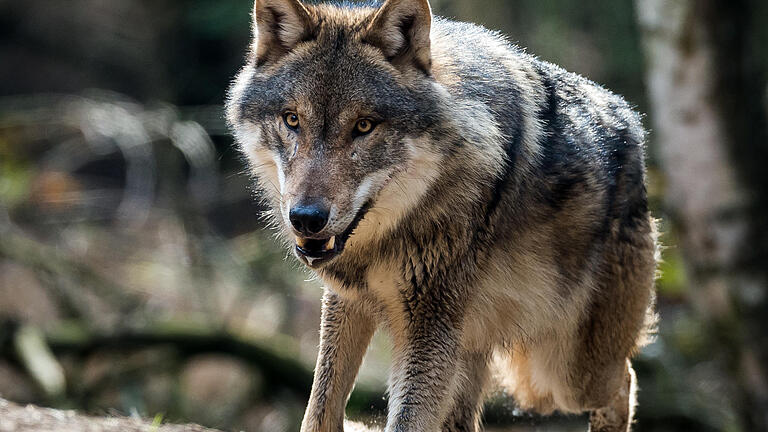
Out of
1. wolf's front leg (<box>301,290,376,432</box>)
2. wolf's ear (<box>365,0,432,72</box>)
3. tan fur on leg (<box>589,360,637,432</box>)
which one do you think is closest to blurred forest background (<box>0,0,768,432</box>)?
tan fur on leg (<box>589,360,637,432</box>)

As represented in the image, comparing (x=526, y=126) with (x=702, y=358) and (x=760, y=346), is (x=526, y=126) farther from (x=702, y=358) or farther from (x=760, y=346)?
(x=702, y=358)

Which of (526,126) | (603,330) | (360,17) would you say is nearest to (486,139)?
(526,126)

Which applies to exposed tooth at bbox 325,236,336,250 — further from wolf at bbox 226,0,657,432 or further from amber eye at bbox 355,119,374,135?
amber eye at bbox 355,119,374,135

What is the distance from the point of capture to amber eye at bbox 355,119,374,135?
153 inches

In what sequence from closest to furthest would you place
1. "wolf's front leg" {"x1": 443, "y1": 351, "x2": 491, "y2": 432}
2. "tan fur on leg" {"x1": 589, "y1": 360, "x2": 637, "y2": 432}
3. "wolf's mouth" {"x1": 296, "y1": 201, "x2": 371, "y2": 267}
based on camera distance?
"wolf's mouth" {"x1": 296, "y1": 201, "x2": 371, "y2": 267}
"wolf's front leg" {"x1": 443, "y1": 351, "x2": 491, "y2": 432}
"tan fur on leg" {"x1": 589, "y1": 360, "x2": 637, "y2": 432}

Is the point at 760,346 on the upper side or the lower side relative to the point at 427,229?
lower

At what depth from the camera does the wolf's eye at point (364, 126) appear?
12.7 ft

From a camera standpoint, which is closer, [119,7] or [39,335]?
[39,335]

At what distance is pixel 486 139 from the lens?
4.15m

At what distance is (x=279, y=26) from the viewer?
14.0 feet

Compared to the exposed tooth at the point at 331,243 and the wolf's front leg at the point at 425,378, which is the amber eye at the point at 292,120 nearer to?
the exposed tooth at the point at 331,243

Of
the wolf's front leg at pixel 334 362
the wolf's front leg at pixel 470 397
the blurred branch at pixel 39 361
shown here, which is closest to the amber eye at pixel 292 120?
the wolf's front leg at pixel 334 362

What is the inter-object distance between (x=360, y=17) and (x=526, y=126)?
3.17 feet

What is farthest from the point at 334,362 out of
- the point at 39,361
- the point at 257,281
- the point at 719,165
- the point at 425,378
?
the point at 719,165
